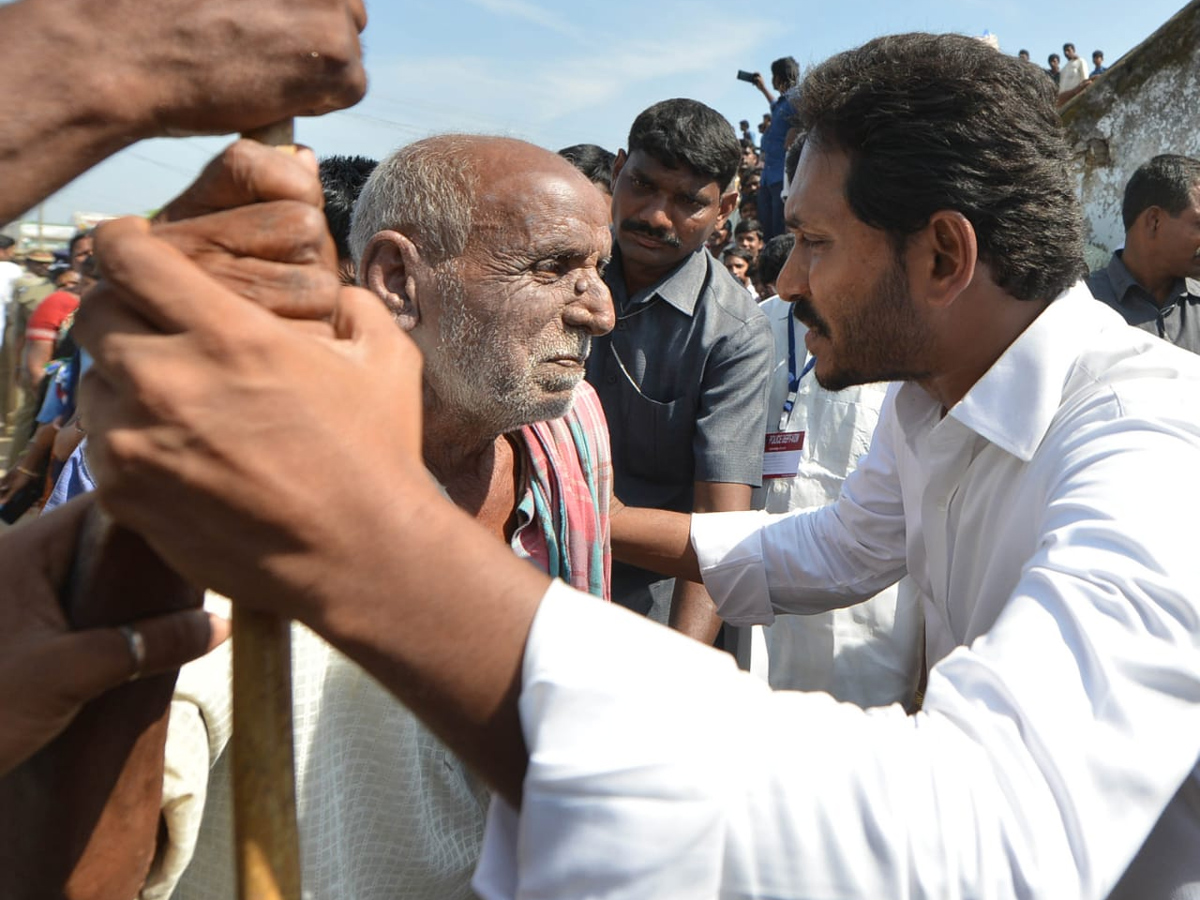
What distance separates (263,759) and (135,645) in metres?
0.18

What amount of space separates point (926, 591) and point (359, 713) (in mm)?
1328

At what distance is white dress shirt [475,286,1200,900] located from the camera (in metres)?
0.87

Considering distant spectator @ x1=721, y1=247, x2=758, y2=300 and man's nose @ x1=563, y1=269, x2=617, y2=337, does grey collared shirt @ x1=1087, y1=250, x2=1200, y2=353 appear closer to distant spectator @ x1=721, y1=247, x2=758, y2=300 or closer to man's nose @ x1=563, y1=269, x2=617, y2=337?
man's nose @ x1=563, y1=269, x2=617, y2=337

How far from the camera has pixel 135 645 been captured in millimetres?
938

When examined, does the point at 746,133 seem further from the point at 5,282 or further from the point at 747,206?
the point at 5,282

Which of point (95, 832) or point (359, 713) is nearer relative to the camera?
point (95, 832)

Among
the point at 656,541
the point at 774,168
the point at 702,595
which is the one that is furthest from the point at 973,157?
the point at 774,168

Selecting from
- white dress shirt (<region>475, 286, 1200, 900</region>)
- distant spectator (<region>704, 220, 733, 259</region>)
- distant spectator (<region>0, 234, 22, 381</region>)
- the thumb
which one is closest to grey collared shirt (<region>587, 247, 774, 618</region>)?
white dress shirt (<region>475, 286, 1200, 900</region>)

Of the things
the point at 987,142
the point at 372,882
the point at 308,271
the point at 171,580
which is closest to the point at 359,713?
the point at 372,882

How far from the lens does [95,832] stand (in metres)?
1.08

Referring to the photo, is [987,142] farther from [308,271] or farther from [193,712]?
[193,712]

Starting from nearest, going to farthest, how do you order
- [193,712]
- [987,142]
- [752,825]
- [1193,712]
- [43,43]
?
1. [43,43]
2. [752,825]
3. [1193,712]
4. [193,712]
5. [987,142]

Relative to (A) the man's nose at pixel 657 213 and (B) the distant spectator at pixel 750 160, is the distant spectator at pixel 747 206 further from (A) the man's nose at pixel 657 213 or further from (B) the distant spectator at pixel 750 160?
(A) the man's nose at pixel 657 213

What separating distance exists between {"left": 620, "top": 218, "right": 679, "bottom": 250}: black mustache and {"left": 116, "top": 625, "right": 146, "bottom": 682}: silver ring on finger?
2999mm
